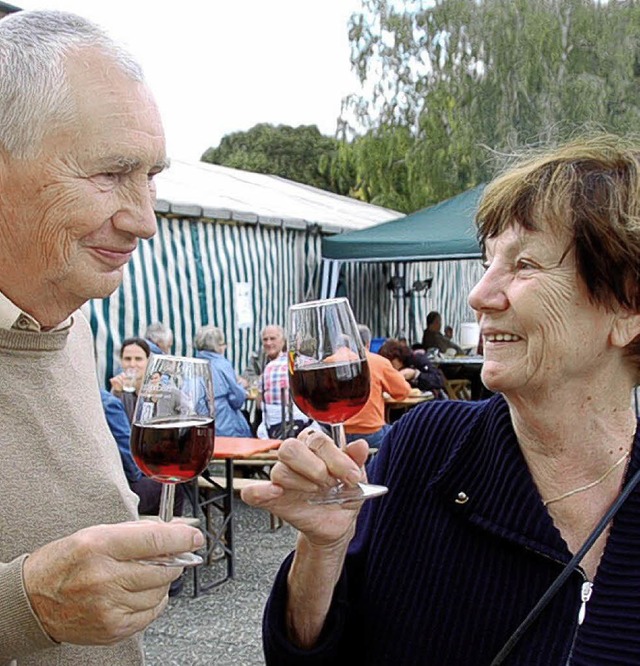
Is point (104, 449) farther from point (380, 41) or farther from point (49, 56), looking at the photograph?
point (380, 41)

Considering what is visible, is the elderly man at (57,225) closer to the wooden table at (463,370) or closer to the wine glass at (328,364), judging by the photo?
the wine glass at (328,364)

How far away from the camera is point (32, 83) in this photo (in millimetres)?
1434

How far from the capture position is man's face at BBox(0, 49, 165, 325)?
1.45m

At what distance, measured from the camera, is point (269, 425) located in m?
8.23

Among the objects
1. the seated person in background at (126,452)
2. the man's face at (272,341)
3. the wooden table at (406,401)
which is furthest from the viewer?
the wooden table at (406,401)

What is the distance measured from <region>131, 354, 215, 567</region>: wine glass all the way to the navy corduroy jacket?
49 cm

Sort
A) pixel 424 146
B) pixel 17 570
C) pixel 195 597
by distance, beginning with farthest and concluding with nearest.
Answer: pixel 424 146 → pixel 195 597 → pixel 17 570

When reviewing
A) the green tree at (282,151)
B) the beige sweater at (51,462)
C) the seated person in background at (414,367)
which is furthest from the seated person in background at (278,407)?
the green tree at (282,151)

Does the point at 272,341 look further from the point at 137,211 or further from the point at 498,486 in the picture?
the point at 137,211

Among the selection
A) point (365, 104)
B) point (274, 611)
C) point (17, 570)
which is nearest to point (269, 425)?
point (274, 611)

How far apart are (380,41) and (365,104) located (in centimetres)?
156

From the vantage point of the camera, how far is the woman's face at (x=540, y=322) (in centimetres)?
177

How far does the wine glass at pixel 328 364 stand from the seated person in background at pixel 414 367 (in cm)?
882

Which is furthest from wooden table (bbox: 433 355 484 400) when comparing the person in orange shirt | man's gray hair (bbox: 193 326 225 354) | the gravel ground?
the gravel ground
